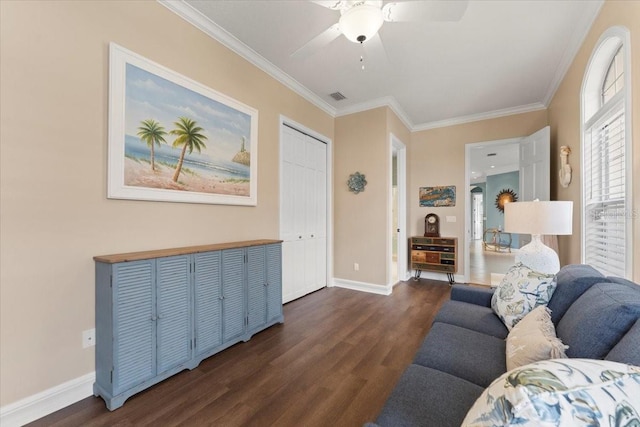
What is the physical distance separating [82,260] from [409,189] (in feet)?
16.0

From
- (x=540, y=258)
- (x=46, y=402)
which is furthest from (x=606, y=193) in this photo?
(x=46, y=402)

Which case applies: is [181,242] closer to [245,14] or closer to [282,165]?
[282,165]

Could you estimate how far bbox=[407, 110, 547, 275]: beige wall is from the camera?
443cm

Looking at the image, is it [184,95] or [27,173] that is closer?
[27,173]

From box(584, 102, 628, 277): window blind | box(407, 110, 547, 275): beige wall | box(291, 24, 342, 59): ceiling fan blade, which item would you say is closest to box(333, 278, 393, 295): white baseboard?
box(407, 110, 547, 275): beige wall

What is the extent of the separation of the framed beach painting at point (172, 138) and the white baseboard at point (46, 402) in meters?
1.25

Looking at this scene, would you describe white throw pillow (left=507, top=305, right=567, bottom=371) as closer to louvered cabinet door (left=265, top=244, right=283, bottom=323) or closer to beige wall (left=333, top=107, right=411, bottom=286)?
louvered cabinet door (left=265, top=244, right=283, bottom=323)

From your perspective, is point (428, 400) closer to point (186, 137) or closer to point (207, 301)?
point (207, 301)

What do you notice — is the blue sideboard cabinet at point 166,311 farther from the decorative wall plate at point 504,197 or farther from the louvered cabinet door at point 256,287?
the decorative wall plate at point 504,197

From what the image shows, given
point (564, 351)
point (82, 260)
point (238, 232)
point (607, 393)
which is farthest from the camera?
point (238, 232)

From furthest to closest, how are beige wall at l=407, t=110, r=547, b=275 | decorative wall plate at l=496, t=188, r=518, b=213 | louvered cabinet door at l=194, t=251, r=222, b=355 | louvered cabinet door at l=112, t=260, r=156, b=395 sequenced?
1. decorative wall plate at l=496, t=188, r=518, b=213
2. beige wall at l=407, t=110, r=547, b=275
3. louvered cabinet door at l=194, t=251, r=222, b=355
4. louvered cabinet door at l=112, t=260, r=156, b=395

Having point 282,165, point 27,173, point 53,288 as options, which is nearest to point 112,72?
point 27,173

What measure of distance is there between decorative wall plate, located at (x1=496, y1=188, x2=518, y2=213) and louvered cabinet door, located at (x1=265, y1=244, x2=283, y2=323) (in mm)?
9211

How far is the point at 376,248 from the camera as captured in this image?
13.4ft
